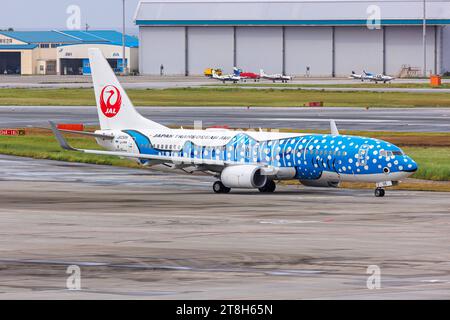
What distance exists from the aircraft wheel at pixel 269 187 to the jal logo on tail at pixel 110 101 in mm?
9670

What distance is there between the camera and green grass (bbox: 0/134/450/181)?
68188mm

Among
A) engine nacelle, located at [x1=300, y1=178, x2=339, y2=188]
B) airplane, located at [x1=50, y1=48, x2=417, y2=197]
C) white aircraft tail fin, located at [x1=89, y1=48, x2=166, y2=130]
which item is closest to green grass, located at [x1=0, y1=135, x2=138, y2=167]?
white aircraft tail fin, located at [x1=89, y1=48, x2=166, y2=130]

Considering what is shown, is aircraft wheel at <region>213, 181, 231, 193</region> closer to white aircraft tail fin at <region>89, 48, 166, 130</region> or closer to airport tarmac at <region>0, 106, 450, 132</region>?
white aircraft tail fin at <region>89, 48, 166, 130</region>

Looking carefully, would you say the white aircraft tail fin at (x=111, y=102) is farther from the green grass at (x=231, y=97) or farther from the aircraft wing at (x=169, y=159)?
the green grass at (x=231, y=97)

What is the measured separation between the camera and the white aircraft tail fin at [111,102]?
217 ft

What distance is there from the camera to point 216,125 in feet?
341

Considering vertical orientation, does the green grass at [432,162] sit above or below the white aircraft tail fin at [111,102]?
below

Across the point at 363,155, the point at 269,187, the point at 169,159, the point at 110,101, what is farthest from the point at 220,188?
the point at 110,101

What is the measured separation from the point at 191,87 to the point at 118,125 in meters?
115

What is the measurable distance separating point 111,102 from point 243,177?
1016cm

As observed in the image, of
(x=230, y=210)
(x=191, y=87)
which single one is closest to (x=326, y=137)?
(x=230, y=210)

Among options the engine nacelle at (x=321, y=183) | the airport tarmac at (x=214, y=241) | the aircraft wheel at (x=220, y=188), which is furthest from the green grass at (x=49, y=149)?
the engine nacelle at (x=321, y=183)

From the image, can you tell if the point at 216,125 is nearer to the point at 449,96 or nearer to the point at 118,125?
the point at 118,125
